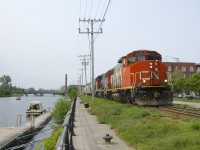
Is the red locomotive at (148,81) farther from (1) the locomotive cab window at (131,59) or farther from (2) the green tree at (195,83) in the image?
(2) the green tree at (195,83)

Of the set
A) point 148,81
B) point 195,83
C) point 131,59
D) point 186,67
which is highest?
point 186,67

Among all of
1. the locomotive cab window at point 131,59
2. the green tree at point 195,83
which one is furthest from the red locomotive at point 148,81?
the green tree at point 195,83

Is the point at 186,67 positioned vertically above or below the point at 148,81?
above

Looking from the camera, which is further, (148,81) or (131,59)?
(131,59)

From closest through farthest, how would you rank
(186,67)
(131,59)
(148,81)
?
1. (148,81)
2. (131,59)
3. (186,67)

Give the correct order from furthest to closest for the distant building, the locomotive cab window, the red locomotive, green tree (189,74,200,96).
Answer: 1. the distant building
2. green tree (189,74,200,96)
3. the locomotive cab window
4. the red locomotive

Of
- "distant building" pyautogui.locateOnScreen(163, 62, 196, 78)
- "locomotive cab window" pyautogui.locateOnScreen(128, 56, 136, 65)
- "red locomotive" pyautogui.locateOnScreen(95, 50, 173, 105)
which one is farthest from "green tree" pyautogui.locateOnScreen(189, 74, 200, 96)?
"distant building" pyautogui.locateOnScreen(163, 62, 196, 78)

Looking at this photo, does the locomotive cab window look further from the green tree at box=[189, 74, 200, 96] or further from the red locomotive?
the green tree at box=[189, 74, 200, 96]

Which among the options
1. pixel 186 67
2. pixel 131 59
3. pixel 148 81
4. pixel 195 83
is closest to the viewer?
pixel 148 81

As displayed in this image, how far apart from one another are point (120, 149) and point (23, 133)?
22599 mm

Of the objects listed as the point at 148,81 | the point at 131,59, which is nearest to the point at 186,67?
the point at 131,59

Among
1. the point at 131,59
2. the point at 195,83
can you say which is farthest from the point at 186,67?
the point at 131,59

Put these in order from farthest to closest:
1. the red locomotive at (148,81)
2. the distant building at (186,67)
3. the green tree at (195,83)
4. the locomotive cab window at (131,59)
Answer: the distant building at (186,67), the green tree at (195,83), the locomotive cab window at (131,59), the red locomotive at (148,81)

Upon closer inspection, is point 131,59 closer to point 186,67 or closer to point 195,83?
point 195,83
